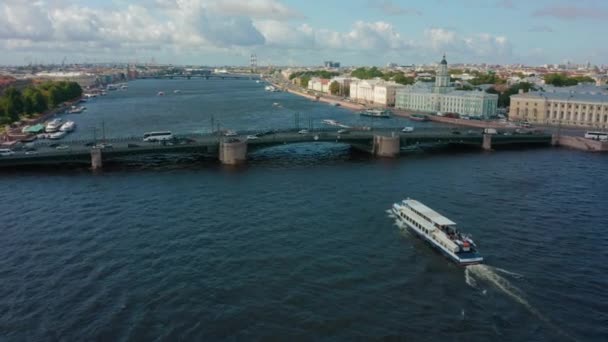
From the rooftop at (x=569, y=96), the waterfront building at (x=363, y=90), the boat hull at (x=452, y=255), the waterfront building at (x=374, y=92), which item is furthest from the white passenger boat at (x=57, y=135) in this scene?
the waterfront building at (x=363, y=90)

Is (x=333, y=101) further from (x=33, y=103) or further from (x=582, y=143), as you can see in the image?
(x=582, y=143)

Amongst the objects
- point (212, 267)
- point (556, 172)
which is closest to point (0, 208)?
point (212, 267)

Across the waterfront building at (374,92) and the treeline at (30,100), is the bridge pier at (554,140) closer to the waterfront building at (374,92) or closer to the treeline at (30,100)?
the waterfront building at (374,92)

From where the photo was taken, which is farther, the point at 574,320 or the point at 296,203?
the point at 296,203

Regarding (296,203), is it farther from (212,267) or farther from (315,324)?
(315,324)

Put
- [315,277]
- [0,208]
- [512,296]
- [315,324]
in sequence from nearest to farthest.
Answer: [315,324] → [512,296] → [315,277] → [0,208]

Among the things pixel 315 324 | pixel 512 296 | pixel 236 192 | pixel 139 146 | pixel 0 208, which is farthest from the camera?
pixel 139 146
